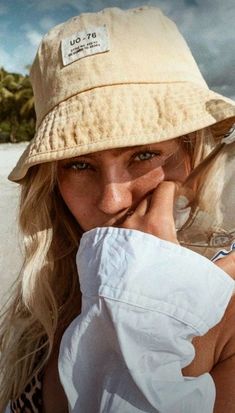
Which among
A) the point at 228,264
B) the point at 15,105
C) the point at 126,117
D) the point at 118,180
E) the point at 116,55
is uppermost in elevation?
the point at 15,105

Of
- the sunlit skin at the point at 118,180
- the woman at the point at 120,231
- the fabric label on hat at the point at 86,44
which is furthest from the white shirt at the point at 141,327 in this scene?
the fabric label on hat at the point at 86,44

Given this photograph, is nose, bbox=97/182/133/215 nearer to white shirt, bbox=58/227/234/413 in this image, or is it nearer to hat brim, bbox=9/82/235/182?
hat brim, bbox=9/82/235/182

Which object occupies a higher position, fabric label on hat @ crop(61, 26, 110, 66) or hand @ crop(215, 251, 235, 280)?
fabric label on hat @ crop(61, 26, 110, 66)

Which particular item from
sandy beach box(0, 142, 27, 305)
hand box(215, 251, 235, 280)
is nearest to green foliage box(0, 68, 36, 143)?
sandy beach box(0, 142, 27, 305)

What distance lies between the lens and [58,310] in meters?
1.18

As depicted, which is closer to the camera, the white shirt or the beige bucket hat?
the white shirt

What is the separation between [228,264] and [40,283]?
556mm

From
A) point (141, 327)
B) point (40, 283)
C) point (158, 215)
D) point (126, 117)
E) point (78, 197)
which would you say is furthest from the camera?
point (40, 283)

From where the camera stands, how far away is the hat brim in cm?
89

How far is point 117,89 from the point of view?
3.01 ft

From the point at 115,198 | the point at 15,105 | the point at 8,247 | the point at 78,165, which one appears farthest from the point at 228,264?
the point at 15,105

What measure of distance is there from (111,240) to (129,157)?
0.25 meters

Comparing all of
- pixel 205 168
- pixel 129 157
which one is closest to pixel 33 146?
pixel 129 157

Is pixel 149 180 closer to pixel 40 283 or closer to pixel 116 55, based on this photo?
pixel 116 55
